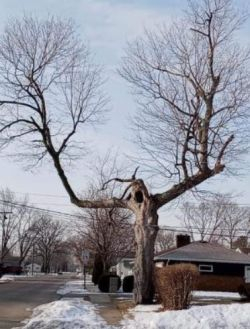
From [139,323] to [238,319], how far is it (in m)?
2.86

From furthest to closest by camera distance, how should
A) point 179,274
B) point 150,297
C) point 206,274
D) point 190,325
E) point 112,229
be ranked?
1. point 112,229
2. point 206,274
3. point 150,297
4. point 179,274
5. point 190,325

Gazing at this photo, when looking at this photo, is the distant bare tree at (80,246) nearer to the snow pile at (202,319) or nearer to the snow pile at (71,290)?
the snow pile at (71,290)

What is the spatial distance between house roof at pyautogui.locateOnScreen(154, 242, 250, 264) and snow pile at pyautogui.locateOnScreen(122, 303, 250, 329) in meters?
25.8

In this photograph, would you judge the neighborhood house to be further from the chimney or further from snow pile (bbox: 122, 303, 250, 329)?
snow pile (bbox: 122, 303, 250, 329)

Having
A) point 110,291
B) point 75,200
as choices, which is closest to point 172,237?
point 110,291

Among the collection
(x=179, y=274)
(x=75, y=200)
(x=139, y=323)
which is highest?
(x=75, y=200)

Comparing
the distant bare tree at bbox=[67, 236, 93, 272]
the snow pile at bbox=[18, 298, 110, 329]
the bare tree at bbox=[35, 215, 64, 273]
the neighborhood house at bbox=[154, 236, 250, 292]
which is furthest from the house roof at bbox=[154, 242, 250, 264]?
the bare tree at bbox=[35, 215, 64, 273]

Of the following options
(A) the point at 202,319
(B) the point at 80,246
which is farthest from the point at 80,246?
(A) the point at 202,319

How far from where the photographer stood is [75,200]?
27.9 meters

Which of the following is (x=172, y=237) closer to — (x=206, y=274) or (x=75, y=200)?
(x=206, y=274)

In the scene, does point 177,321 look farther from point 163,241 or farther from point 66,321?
point 163,241

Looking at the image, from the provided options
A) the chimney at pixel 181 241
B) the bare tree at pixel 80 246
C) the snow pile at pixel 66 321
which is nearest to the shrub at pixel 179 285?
the snow pile at pixel 66 321

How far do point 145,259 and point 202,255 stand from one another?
2081 centimetres

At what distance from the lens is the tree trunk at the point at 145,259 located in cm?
2531
